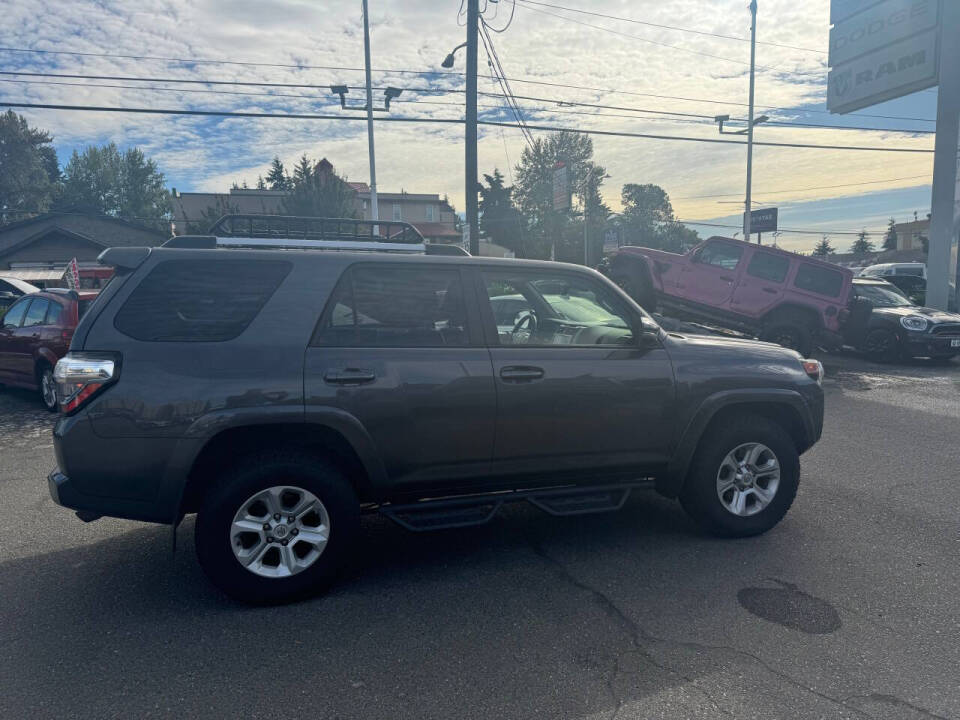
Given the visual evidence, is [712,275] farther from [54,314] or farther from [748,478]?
[54,314]

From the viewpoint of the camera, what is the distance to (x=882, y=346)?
13250mm

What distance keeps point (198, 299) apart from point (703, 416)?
3.04m

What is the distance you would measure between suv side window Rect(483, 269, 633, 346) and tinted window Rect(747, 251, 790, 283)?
9.26m

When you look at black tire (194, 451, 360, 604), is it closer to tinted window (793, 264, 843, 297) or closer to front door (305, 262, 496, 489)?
front door (305, 262, 496, 489)

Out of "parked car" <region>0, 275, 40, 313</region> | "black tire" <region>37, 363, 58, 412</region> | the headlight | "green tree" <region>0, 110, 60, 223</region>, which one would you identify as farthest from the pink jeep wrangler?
"green tree" <region>0, 110, 60, 223</region>

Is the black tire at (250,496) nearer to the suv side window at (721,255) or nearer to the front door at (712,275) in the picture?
the front door at (712,275)

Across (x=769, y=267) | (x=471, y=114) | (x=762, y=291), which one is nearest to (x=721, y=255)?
(x=769, y=267)

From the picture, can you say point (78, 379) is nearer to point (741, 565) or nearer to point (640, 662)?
point (640, 662)

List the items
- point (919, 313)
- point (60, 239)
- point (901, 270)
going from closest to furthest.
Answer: point (919, 313) → point (901, 270) → point (60, 239)

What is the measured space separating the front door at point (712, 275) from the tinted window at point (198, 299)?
411 inches

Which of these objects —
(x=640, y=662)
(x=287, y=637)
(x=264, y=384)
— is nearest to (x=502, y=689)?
(x=640, y=662)

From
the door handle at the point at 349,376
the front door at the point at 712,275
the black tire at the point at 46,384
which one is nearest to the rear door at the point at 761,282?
the front door at the point at 712,275

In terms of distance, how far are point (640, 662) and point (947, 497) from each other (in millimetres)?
3671

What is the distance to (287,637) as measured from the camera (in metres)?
3.20
